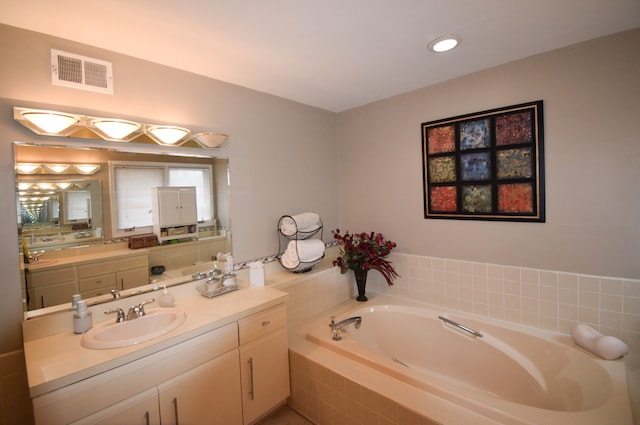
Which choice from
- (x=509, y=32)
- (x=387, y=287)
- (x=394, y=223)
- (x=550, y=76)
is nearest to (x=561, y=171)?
(x=550, y=76)

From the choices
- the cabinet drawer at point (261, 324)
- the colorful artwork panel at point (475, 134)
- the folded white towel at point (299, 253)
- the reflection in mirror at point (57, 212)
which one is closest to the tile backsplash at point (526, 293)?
the folded white towel at point (299, 253)

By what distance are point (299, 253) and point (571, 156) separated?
205 cm

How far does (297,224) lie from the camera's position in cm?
259

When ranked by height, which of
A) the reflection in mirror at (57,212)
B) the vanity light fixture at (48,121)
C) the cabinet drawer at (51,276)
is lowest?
the cabinet drawer at (51,276)

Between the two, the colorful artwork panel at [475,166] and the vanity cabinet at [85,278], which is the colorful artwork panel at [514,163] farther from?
the vanity cabinet at [85,278]

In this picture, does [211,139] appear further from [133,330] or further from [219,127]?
[133,330]

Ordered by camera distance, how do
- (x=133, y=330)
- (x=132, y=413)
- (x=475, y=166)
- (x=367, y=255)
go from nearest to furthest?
(x=132, y=413)
(x=133, y=330)
(x=475, y=166)
(x=367, y=255)

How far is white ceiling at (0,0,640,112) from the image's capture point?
1.42 meters

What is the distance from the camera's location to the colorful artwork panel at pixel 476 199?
230cm

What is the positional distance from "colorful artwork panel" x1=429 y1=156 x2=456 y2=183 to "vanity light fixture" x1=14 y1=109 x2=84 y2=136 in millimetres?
2512

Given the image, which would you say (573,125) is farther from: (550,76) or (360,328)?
(360,328)

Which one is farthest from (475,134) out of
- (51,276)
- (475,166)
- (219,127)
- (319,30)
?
(51,276)

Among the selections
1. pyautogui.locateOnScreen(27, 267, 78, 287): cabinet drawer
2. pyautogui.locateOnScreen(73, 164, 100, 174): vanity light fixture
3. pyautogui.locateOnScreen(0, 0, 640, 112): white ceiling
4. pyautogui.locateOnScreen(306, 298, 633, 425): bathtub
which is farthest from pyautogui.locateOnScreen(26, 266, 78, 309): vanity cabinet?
pyautogui.locateOnScreen(306, 298, 633, 425): bathtub

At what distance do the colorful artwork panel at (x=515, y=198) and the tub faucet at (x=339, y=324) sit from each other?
142 centimetres
